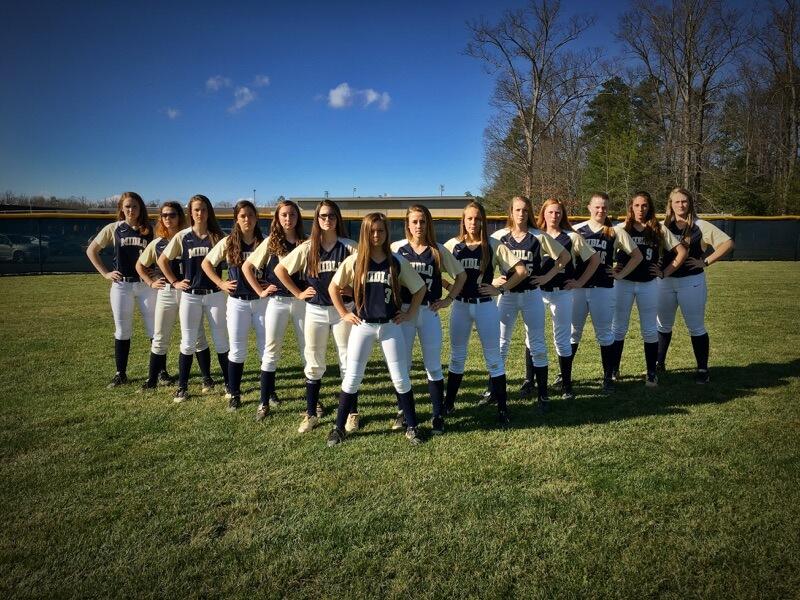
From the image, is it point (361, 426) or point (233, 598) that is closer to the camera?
point (233, 598)

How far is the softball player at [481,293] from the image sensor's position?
4445 mm

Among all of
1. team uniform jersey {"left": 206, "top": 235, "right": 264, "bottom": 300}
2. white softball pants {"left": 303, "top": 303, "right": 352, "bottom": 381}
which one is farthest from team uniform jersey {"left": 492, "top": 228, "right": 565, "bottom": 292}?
team uniform jersey {"left": 206, "top": 235, "right": 264, "bottom": 300}

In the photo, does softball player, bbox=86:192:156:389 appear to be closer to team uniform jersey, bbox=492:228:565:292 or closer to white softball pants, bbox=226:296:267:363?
white softball pants, bbox=226:296:267:363

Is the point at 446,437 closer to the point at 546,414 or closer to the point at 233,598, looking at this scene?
the point at 546,414

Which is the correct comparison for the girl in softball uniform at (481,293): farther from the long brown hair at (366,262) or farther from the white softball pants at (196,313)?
the white softball pants at (196,313)

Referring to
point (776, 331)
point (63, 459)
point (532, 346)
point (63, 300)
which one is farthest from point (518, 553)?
point (63, 300)

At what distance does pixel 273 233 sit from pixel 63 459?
246 cm

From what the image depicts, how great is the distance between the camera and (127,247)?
5750 mm

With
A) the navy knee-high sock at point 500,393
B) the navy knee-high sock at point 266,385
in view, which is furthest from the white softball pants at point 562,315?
the navy knee-high sock at point 266,385

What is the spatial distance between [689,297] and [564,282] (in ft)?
5.51

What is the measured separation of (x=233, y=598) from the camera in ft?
7.71

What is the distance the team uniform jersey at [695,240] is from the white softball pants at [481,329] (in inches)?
101

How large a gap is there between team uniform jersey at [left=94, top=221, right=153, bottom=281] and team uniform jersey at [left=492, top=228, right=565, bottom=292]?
159 inches

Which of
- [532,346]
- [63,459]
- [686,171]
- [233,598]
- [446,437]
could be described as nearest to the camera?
[233,598]
